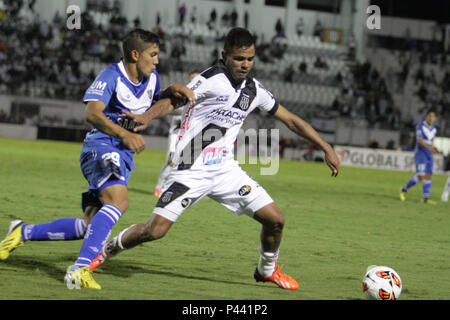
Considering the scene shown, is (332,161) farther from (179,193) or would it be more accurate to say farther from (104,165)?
(104,165)

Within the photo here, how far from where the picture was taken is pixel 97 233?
236 inches

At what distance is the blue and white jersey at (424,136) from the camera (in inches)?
714

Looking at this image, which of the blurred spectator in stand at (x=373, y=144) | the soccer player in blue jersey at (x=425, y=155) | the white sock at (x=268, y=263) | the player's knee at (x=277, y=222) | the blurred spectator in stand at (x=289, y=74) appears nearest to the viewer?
the player's knee at (x=277, y=222)

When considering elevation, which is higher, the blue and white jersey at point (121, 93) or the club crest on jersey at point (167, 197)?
the blue and white jersey at point (121, 93)

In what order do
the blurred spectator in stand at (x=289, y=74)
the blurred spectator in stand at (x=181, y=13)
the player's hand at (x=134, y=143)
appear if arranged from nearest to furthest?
the player's hand at (x=134, y=143), the blurred spectator in stand at (x=289, y=74), the blurred spectator in stand at (x=181, y=13)

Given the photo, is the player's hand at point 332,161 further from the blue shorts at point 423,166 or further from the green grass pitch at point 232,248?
the blue shorts at point 423,166

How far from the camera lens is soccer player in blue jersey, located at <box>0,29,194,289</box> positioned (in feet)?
19.2

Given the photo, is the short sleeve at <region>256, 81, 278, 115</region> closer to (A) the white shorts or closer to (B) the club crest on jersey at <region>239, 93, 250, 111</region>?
(B) the club crest on jersey at <region>239, 93, 250, 111</region>

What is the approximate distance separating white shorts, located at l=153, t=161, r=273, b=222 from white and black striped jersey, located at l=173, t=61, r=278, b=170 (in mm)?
85

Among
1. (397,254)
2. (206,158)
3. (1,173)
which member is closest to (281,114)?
(206,158)

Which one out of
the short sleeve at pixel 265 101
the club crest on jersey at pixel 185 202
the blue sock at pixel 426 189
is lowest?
the blue sock at pixel 426 189

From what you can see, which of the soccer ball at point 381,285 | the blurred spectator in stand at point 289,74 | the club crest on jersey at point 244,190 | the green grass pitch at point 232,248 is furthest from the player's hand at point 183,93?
the blurred spectator in stand at point 289,74

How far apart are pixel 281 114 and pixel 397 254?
3418mm

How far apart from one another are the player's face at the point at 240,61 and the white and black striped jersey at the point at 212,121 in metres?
0.08
